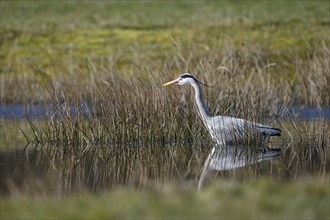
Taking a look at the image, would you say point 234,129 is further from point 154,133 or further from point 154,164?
point 154,164

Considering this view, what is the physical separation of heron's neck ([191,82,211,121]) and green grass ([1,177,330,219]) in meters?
4.79

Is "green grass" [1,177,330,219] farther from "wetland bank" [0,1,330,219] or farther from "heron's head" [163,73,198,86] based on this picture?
"heron's head" [163,73,198,86]

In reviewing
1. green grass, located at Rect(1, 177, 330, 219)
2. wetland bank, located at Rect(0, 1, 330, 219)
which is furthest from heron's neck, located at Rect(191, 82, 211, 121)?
green grass, located at Rect(1, 177, 330, 219)

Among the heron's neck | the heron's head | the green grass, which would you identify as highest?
the heron's head

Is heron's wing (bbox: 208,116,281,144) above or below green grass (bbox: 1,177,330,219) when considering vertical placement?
above

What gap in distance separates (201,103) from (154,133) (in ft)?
3.40

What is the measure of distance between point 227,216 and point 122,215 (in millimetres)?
941

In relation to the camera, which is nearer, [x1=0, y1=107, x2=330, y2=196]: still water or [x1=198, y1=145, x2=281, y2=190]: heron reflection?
[x1=0, y1=107, x2=330, y2=196]: still water

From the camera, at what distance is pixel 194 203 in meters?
9.08

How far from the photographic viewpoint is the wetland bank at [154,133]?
30.3 feet

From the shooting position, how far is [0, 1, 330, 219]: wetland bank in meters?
9.23

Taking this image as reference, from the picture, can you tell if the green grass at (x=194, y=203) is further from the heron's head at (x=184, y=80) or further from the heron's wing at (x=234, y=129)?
the heron's head at (x=184, y=80)

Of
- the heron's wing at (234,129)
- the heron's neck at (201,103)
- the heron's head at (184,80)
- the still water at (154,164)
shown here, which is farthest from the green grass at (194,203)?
the heron's head at (184,80)

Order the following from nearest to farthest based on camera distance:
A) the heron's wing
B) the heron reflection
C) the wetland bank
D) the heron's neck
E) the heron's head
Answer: the wetland bank, the heron reflection, the heron's wing, the heron's neck, the heron's head
